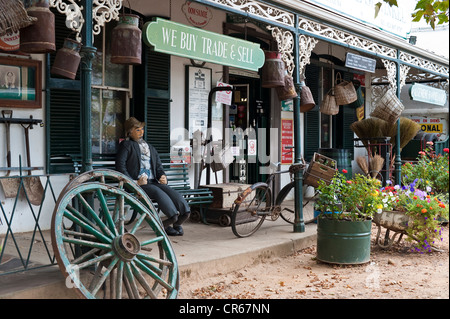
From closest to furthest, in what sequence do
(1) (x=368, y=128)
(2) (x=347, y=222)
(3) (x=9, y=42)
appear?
1. (2) (x=347, y=222)
2. (3) (x=9, y=42)
3. (1) (x=368, y=128)

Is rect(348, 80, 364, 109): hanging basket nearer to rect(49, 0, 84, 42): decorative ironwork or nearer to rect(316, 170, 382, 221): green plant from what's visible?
rect(316, 170, 382, 221): green plant

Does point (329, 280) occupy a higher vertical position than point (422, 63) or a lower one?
lower

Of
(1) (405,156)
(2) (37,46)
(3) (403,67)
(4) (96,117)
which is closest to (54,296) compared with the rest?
(2) (37,46)

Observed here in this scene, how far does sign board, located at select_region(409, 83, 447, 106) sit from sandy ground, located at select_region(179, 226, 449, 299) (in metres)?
4.89

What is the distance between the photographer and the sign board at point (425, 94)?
1046cm

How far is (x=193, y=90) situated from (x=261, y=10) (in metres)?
2.06

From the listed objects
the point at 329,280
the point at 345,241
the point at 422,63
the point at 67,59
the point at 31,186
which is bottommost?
the point at 329,280

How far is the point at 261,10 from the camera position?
21.6 feet

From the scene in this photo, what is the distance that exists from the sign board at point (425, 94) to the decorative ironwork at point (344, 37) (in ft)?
3.67

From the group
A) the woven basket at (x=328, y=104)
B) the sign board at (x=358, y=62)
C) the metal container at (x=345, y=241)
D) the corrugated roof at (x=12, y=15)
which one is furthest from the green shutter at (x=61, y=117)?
the woven basket at (x=328, y=104)

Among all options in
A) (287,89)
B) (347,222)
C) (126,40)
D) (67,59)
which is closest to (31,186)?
(67,59)

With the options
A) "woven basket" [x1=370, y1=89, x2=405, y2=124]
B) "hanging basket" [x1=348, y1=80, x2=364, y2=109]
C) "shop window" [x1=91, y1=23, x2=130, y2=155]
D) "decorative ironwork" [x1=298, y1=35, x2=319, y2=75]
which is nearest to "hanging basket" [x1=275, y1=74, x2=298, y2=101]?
"decorative ironwork" [x1=298, y1=35, x2=319, y2=75]

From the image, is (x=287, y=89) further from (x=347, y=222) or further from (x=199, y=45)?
(x=347, y=222)
